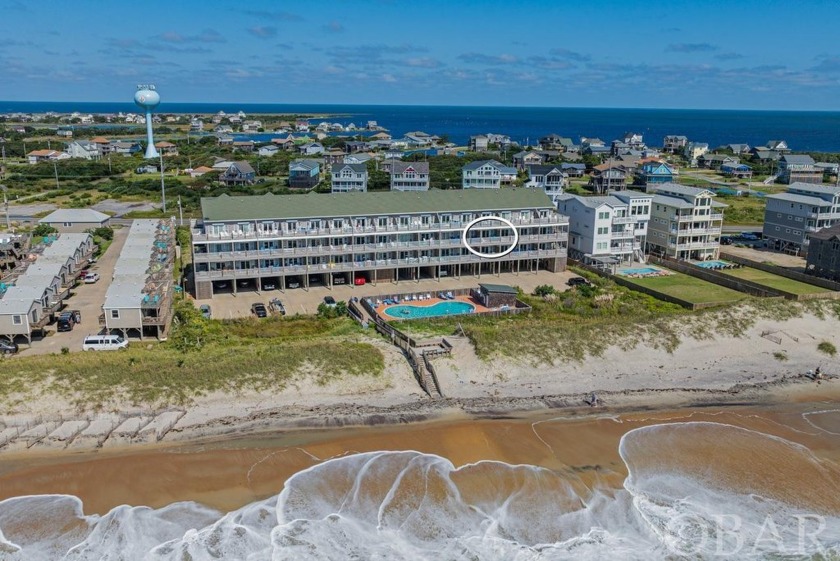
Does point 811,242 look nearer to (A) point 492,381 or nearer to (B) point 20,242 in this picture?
(A) point 492,381

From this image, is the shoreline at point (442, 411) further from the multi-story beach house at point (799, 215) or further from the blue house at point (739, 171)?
the blue house at point (739, 171)

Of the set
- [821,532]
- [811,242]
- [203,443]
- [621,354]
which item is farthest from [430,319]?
Result: [811,242]

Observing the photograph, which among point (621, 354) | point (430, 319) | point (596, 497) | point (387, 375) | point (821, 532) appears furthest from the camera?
point (430, 319)

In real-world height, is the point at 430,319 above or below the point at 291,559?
above

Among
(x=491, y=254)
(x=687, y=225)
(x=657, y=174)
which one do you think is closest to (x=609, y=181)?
(x=657, y=174)

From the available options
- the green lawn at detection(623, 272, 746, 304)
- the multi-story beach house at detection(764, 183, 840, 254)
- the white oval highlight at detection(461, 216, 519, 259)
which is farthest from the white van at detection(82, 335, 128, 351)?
the multi-story beach house at detection(764, 183, 840, 254)

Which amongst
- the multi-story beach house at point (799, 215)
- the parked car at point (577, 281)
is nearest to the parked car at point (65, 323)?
the parked car at point (577, 281)

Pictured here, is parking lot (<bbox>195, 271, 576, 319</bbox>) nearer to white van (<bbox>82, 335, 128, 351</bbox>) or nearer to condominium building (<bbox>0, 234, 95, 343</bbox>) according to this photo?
white van (<bbox>82, 335, 128, 351</bbox>)
